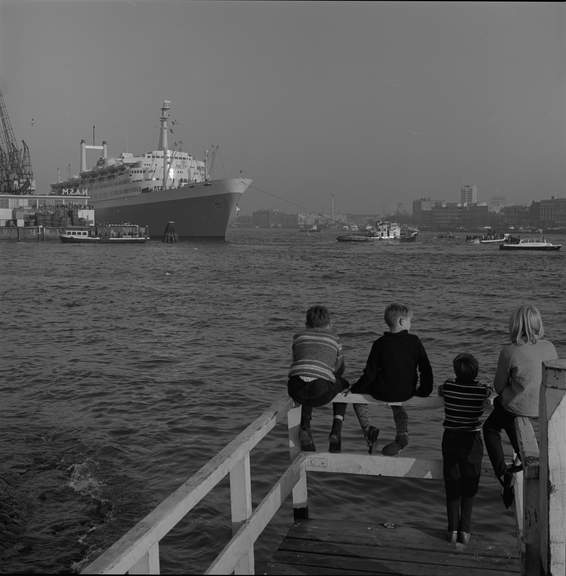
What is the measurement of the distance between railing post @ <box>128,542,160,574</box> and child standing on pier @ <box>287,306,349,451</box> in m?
2.02

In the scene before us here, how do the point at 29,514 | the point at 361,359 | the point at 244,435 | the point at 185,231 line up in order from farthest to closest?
1. the point at 185,231
2. the point at 361,359
3. the point at 29,514
4. the point at 244,435

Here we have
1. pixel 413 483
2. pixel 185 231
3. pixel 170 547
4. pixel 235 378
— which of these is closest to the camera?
pixel 170 547

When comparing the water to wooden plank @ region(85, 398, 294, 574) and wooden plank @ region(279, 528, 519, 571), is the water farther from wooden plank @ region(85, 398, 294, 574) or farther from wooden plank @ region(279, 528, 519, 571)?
wooden plank @ region(85, 398, 294, 574)

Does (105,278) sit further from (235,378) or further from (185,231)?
(185,231)

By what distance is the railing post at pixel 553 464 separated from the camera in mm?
3418

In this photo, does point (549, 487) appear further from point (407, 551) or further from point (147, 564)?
point (147, 564)

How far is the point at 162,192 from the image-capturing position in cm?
8856

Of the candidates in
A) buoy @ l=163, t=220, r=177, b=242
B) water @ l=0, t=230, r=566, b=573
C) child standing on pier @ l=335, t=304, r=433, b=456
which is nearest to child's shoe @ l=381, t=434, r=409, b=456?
child standing on pier @ l=335, t=304, r=433, b=456

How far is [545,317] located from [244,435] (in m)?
20.0

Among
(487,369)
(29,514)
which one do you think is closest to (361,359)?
(487,369)

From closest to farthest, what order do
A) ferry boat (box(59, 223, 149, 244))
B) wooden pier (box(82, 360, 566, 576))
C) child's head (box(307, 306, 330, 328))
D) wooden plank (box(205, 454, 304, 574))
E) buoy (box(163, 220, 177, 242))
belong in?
wooden plank (box(205, 454, 304, 574)), wooden pier (box(82, 360, 566, 576)), child's head (box(307, 306, 330, 328)), ferry boat (box(59, 223, 149, 244)), buoy (box(163, 220, 177, 242))

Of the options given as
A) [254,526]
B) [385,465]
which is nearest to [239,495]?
[254,526]

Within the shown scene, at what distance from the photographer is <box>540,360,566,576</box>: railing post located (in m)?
3.42

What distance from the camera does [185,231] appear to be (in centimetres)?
9025
